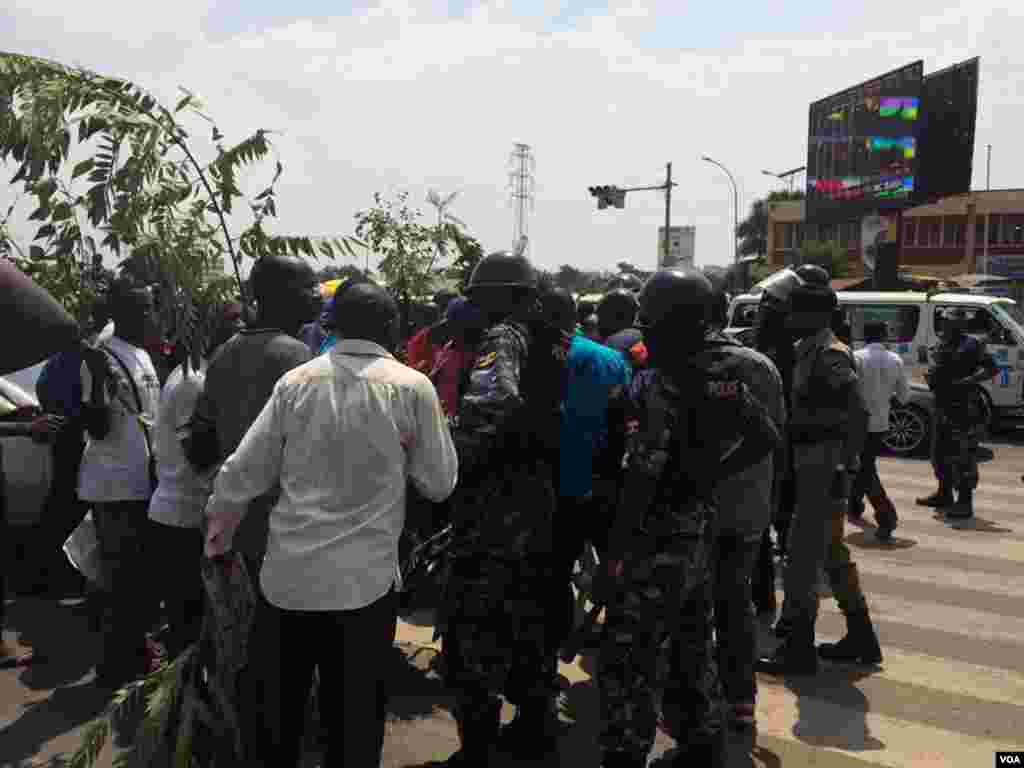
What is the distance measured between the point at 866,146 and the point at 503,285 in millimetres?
27552

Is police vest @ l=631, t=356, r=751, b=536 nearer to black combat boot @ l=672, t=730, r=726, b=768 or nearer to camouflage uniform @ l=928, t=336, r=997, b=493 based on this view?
black combat boot @ l=672, t=730, r=726, b=768

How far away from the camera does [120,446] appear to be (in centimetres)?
443

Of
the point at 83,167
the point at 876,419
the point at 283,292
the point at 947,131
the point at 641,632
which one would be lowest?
the point at 876,419

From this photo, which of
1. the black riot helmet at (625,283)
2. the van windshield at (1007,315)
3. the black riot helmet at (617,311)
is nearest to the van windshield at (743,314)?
the van windshield at (1007,315)

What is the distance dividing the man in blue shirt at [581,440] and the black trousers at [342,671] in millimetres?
994

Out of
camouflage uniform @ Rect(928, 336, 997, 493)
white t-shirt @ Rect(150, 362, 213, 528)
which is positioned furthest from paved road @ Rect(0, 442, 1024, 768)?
camouflage uniform @ Rect(928, 336, 997, 493)

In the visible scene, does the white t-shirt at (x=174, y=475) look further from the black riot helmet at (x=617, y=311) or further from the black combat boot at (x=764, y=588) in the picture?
the black combat boot at (x=764, y=588)

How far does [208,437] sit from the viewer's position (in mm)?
3488

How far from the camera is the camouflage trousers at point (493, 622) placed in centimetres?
354

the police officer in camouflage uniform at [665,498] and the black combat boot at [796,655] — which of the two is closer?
the police officer in camouflage uniform at [665,498]

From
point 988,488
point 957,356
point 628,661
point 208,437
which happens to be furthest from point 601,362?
point 988,488

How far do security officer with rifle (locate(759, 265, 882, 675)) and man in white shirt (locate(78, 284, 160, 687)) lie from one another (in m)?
3.05

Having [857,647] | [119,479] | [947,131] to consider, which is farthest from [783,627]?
[947,131]

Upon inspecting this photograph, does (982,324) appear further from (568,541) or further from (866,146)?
(866,146)
